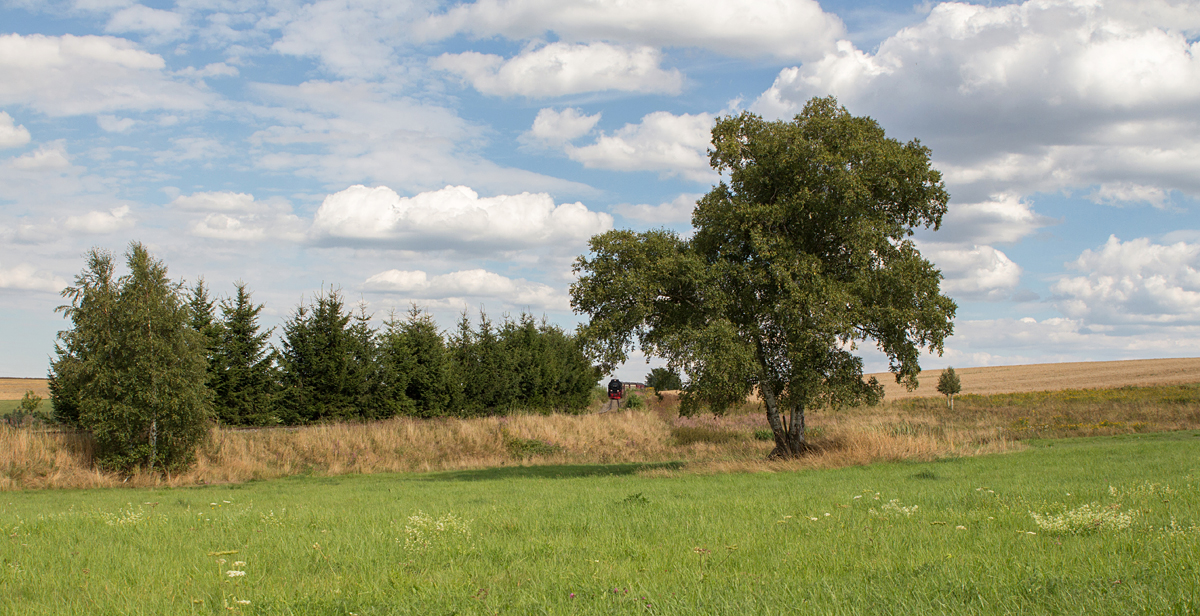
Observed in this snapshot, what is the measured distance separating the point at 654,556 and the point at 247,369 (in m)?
24.4

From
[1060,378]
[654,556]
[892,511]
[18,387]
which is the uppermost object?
[18,387]

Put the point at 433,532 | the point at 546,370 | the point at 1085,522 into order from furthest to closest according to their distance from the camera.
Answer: the point at 546,370
the point at 433,532
the point at 1085,522

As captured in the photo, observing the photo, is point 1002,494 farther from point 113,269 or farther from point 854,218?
point 113,269

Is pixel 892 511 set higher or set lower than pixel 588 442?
higher

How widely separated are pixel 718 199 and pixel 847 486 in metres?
10.5

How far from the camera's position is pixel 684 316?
67.1 ft

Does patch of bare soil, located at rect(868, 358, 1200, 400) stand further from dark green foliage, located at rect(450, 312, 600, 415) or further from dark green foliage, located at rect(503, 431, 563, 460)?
dark green foliage, located at rect(503, 431, 563, 460)

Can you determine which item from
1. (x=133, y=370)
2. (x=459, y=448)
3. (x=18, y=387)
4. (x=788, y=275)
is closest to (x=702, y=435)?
(x=459, y=448)

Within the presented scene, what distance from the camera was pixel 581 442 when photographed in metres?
30.8

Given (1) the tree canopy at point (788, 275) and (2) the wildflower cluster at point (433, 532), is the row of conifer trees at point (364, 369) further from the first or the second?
(2) the wildflower cluster at point (433, 532)

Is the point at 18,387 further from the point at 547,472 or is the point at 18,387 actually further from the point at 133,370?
the point at 547,472

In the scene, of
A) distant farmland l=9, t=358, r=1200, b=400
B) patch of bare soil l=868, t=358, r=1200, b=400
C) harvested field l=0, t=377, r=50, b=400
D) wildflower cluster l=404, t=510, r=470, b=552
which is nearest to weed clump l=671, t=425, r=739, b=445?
wildflower cluster l=404, t=510, r=470, b=552

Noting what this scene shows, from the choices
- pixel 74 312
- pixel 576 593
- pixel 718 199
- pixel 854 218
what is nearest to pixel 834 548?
pixel 576 593

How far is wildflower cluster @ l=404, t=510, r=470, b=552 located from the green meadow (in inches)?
1.2
